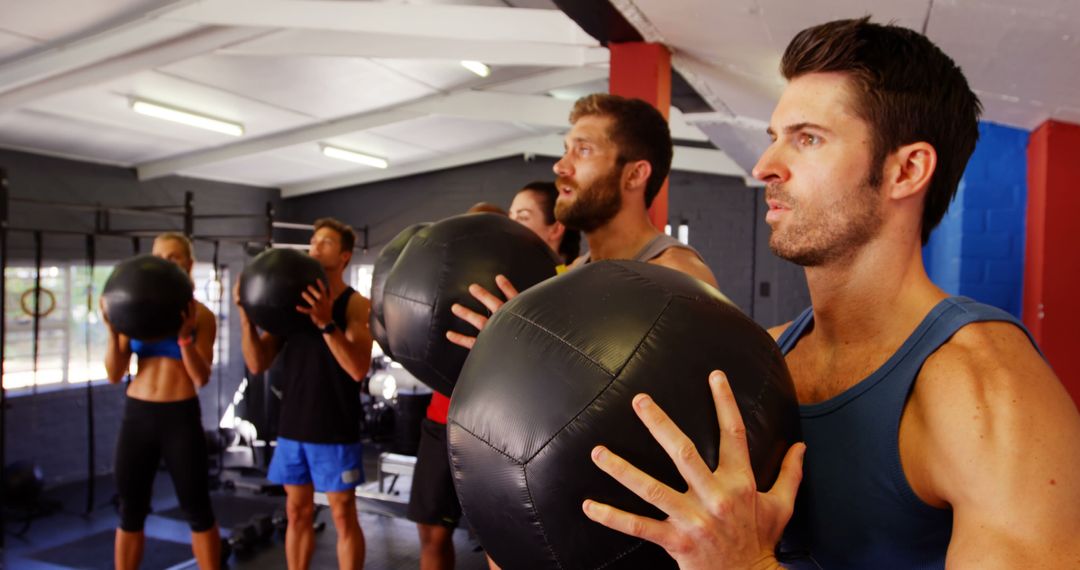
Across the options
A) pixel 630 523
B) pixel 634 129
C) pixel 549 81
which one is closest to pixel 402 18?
pixel 634 129

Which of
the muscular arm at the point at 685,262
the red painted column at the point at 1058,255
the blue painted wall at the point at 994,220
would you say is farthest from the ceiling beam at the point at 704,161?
the muscular arm at the point at 685,262

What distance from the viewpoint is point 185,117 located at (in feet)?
20.0

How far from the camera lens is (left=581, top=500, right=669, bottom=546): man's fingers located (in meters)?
0.78

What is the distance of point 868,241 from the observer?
105 cm

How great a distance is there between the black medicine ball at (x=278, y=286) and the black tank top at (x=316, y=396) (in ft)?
0.47

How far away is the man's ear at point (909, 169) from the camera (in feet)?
3.32

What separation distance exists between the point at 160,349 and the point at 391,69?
10.1ft

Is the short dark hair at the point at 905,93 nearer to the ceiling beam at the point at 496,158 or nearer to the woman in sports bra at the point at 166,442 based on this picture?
the woman in sports bra at the point at 166,442

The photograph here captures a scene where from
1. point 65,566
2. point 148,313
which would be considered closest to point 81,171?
point 65,566

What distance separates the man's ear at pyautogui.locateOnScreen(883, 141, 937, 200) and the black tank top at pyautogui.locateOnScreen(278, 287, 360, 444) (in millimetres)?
2744

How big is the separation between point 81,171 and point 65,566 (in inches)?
177

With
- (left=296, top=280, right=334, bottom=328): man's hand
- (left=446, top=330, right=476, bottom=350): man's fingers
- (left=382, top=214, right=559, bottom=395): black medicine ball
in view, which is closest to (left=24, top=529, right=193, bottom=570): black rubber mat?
(left=296, top=280, right=334, bottom=328): man's hand

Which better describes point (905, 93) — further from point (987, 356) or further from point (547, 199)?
point (547, 199)

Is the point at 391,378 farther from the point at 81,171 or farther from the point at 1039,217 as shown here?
the point at 1039,217
